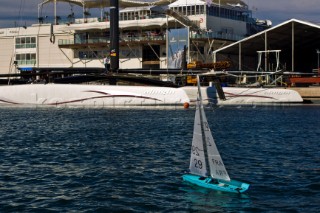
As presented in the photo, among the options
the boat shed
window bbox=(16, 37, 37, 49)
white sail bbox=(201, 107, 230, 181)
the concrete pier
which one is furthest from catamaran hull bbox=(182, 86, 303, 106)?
window bbox=(16, 37, 37, 49)

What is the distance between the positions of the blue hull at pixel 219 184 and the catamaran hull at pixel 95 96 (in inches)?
1641

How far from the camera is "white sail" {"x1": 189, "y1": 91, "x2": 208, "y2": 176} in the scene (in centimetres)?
1809

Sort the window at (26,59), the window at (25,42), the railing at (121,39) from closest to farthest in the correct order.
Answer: the railing at (121,39) → the window at (26,59) → the window at (25,42)

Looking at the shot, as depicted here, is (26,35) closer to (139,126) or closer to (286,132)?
(139,126)

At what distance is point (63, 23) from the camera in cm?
9756

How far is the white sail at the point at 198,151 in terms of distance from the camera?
18.1 m

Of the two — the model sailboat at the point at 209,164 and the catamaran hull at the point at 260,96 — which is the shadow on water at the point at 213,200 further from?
the catamaran hull at the point at 260,96

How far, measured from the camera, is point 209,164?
1873 centimetres

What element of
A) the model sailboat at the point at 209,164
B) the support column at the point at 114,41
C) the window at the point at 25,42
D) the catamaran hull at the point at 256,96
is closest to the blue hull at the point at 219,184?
the model sailboat at the point at 209,164

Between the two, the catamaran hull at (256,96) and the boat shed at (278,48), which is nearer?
the catamaran hull at (256,96)

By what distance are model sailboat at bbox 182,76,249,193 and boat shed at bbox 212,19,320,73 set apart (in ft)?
173

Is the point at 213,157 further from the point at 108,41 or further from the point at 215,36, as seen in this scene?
the point at 108,41

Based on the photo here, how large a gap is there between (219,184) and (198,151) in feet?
4.31

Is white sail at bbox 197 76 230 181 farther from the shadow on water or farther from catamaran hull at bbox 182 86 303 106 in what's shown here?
catamaran hull at bbox 182 86 303 106
